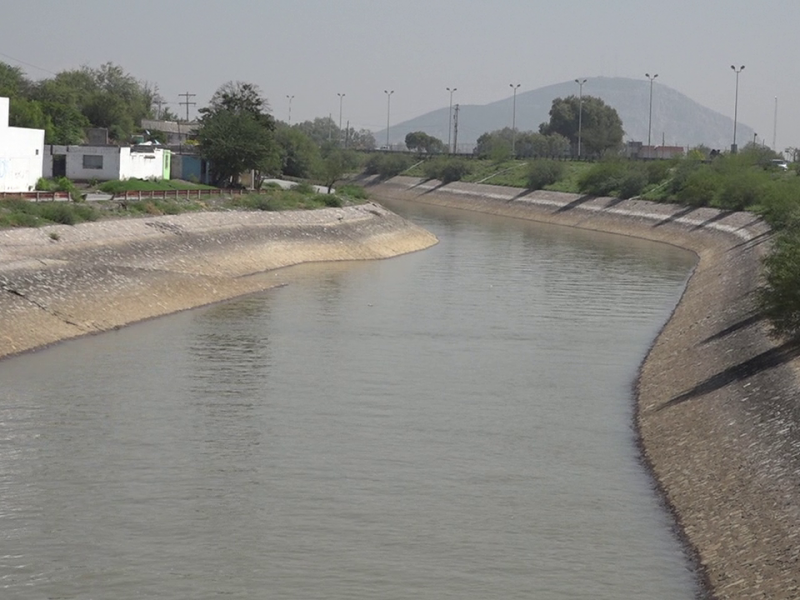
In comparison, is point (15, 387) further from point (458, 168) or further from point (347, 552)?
point (458, 168)

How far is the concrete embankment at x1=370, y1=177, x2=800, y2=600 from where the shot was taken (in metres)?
15.3

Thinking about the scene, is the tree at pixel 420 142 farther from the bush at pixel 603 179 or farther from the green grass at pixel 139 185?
the green grass at pixel 139 185

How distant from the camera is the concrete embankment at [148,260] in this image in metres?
31.8

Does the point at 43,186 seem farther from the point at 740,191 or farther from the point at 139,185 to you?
the point at 740,191

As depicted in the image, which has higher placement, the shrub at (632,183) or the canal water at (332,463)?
the shrub at (632,183)

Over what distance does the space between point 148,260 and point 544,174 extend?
65466 millimetres

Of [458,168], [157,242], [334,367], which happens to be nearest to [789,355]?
[334,367]

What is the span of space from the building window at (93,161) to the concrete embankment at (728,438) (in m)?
35.2

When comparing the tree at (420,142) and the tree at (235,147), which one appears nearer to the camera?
the tree at (235,147)

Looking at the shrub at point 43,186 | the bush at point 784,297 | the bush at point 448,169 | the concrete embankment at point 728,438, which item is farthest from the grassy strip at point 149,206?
the bush at point 448,169

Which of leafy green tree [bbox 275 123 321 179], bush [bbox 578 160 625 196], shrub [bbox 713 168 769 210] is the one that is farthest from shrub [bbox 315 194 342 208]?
leafy green tree [bbox 275 123 321 179]

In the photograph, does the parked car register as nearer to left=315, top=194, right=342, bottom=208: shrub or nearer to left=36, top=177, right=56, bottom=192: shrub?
left=315, top=194, right=342, bottom=208: shrub

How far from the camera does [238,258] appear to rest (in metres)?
49.0

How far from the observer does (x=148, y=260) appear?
4297 cm
